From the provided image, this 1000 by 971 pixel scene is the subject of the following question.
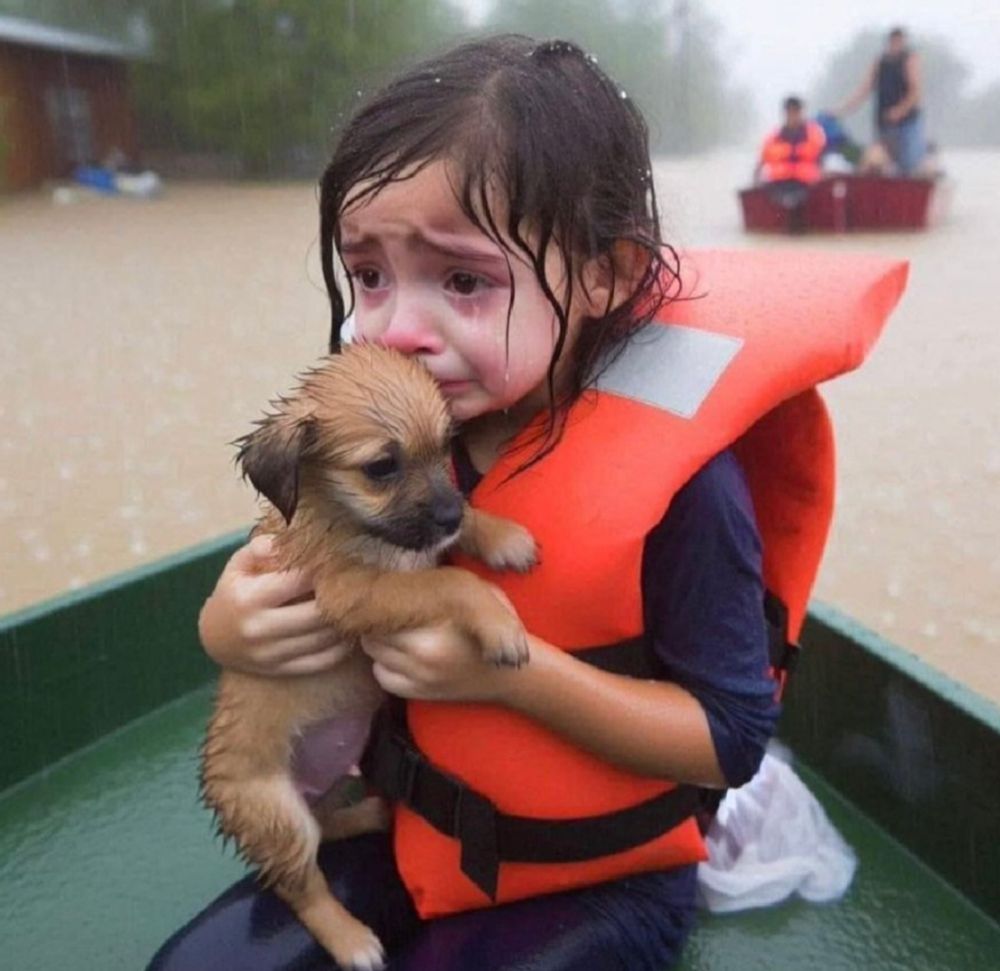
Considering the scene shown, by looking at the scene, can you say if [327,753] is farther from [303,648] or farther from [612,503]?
[612,503]

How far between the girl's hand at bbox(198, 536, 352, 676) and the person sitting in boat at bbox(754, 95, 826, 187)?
11.4 m

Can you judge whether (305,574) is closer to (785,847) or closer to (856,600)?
(785,847)

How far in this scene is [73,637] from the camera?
103 inches

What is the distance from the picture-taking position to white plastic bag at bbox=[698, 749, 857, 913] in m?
2.19

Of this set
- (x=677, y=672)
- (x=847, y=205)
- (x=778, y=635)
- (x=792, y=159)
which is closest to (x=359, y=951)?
(x=677, y=672)

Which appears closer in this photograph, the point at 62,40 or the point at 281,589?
the point at 281,589

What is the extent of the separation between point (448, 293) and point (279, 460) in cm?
33

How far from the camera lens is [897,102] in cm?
1398

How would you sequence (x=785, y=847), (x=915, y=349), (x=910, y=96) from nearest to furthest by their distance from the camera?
(x=785, y=847)
(x=915, y=349)
(x=910, y=96)

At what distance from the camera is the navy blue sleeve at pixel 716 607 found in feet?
5.14

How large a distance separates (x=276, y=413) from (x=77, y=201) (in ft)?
47.0

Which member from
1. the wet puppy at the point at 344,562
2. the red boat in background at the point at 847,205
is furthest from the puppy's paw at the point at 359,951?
the red boat in background at the point at 847,205

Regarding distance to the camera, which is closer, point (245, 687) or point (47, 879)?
point (245, 687)

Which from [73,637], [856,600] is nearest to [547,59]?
[73,637]
